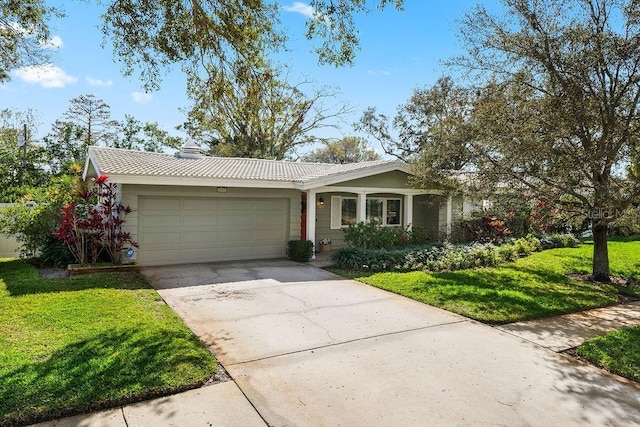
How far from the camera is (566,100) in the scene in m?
7.72

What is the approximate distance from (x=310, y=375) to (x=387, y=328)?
191 cm

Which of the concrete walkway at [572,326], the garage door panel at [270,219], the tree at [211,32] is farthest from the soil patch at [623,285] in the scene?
the garage door panel at [270,219]

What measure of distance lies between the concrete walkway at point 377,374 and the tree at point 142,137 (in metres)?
25.1

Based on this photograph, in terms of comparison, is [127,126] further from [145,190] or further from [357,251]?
[357,251]

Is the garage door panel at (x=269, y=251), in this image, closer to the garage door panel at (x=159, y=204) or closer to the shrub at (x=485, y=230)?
the garage door panel at (x=159, y=204)

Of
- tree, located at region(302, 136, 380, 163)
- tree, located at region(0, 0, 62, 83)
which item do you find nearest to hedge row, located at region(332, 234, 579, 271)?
tree, located at region(0, 0, 62, 83)

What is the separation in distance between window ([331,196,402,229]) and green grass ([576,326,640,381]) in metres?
8.74

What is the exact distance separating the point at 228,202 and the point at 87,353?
7.61m

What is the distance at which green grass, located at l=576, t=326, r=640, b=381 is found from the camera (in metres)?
4.43

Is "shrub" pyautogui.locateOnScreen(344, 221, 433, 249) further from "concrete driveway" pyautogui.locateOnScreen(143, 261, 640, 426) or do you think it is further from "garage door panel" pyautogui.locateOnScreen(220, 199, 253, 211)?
"concrete driveway" pyautogui.locateOnScreen(143, 261, 640, 426)

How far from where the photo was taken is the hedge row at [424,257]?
406 inches

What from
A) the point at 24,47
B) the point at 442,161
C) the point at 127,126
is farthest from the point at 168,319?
the point at 127,126

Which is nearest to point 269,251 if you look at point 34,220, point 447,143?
point 447,143

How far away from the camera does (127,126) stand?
28453 mm
